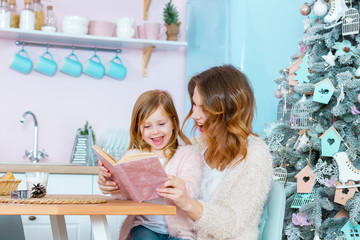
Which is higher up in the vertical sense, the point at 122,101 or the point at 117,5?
the point at 117,5

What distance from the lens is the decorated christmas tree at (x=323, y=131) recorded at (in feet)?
7.12

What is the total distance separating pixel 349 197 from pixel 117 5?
2.02 meters

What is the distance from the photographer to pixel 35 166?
2670 millimetres

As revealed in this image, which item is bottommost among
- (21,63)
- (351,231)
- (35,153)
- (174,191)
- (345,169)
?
(351,231)

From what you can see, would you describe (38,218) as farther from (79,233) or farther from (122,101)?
(122,101)

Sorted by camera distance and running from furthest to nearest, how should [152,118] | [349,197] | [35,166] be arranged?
[35,166] → [349,197] → [152,118]

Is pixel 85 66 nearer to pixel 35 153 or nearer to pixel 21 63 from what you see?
pixel 21 63

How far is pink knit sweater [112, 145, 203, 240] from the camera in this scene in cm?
159

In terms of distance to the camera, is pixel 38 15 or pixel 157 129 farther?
pixel 38 15

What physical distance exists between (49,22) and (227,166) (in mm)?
1948

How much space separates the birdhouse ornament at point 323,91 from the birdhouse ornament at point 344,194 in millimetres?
363

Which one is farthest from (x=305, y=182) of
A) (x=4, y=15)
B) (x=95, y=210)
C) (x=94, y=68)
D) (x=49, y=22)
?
(x=4, y=15)

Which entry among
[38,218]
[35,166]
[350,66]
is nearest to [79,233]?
[38,218]

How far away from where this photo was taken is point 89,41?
3264 mm
